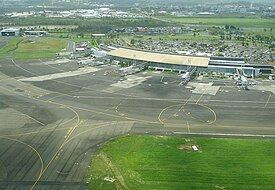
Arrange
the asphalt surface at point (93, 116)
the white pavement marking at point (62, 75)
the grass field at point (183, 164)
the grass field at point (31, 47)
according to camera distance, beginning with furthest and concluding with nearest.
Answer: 1. the grass field at point (31, 47)
2. the white pavement marking at point (62, 75)
3. the asphalt surface at point (93, 116)
4. the grass field at point (183, 164)

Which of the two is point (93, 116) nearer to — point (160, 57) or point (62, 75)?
point (62, 75)

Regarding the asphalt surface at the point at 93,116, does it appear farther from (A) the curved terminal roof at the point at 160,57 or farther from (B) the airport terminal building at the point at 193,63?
(A) the curved terminal roof at the point at 160,57

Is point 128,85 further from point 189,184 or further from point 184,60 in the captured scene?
point 189,184

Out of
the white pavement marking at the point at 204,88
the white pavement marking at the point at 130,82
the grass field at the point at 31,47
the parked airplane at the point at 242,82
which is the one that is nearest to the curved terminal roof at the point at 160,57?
the parked airplane at the point at 242,82

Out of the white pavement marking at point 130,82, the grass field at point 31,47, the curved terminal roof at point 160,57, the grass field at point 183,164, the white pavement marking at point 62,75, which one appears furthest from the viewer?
the grass field at point 31,47

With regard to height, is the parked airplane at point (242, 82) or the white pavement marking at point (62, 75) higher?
the parked airplane at point (242, 82)

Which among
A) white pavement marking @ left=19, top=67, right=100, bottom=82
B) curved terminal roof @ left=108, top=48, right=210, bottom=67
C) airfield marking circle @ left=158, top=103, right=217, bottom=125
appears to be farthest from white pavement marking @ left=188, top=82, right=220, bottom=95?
white pavement marking @ left=19, top=67, right=100, bottom=82

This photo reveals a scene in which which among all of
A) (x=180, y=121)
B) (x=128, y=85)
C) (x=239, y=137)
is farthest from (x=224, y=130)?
(x=128, y=85)
